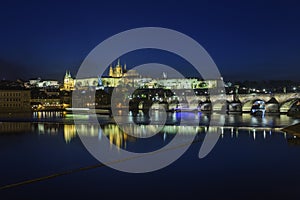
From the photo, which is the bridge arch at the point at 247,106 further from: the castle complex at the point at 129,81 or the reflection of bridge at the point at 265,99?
the castle complex at the point at 129,81

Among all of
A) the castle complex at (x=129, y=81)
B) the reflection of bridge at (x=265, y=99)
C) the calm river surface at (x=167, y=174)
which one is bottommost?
the calm river surface at (x=167, y=174)

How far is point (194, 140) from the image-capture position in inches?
396

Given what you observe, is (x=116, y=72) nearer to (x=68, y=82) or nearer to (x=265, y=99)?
(x=68, y=82)

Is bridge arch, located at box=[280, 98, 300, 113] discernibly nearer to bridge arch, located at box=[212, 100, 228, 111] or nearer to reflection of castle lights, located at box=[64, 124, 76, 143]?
bridge arch, located at box=[212, 100, 228, 111]

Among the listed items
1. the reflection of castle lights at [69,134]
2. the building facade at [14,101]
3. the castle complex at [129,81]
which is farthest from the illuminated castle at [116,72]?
the reflection of castle lights at [69,134]

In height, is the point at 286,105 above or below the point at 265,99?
below

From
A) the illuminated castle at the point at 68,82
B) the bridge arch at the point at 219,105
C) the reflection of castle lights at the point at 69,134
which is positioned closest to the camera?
the reflection of castle lights at the point at 69,134

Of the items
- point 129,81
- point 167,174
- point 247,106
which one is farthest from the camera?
point 129,81

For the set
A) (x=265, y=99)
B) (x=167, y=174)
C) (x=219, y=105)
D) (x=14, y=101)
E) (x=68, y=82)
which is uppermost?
(x=68, y=82)

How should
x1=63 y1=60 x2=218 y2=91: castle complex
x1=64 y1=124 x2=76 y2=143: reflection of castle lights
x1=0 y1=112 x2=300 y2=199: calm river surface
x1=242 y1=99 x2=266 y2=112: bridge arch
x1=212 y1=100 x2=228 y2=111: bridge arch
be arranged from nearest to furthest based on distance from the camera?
x1=0 y1=112 x2=300 y2=199: calm river surface → x1=64 y1=124 x2=76 y2=143: reflection of castle lights → x1=242 y1=99 x2=266 y2=112: bridge arch → x1=212 y1=100 x2=228 y2=111: bridge arch → x1=63 y1=60 x2=218 y2=91: castle complex

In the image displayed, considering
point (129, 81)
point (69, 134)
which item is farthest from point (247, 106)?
point (129, 81)

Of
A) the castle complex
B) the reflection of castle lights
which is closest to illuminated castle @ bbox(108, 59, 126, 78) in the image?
the castle complex

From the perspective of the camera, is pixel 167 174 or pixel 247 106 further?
pixel 247 106

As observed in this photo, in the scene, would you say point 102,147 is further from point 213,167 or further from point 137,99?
point 137,99
